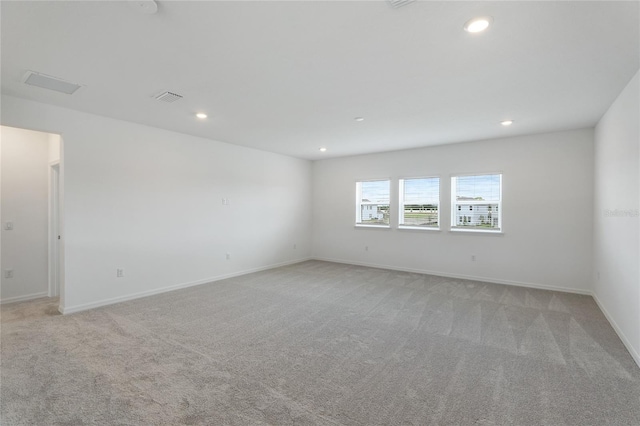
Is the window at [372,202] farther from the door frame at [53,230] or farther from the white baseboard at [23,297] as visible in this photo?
the white baseboard at [23,297]

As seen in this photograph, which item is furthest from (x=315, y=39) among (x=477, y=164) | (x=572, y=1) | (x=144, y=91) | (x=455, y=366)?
(x=477, y=164)

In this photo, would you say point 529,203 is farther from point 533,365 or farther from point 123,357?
point 123,357

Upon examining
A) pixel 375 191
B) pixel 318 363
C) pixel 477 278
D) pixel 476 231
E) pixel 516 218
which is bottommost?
pixel 318 363

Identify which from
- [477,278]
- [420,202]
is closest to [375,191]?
[420,202]

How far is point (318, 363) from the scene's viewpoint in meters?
2.61

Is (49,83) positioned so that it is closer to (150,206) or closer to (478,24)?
(150,206)

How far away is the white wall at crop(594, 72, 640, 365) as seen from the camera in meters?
2.74

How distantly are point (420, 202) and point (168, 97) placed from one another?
5038mm

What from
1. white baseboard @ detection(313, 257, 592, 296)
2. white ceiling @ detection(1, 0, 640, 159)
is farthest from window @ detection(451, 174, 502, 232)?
white ceiling @ detection(1, 0, 640, 159)

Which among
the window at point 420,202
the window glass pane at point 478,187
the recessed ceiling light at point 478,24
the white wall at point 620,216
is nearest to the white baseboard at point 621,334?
the white wall at point 620,216

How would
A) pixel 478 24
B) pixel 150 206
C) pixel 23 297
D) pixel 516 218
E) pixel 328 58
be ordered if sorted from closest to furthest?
pixel 478 24 → pixel 328 58 → pixel 23 297 → pixel 150 206 → pixel 516 218

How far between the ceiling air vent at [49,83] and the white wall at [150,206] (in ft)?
2.29

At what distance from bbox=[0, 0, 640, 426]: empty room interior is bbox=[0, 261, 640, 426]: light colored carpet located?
0.02 metres

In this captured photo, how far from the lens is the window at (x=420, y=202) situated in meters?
6.13
